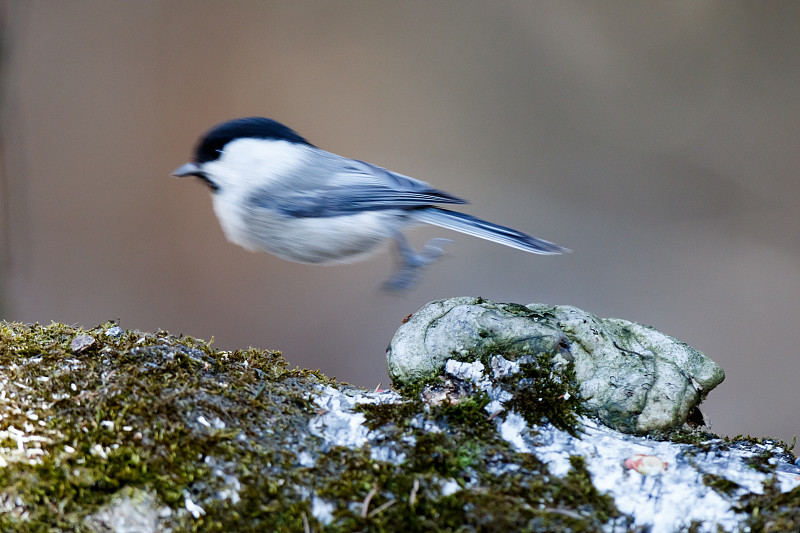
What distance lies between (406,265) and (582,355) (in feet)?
1.20

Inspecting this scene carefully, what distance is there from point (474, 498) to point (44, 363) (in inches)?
25.7

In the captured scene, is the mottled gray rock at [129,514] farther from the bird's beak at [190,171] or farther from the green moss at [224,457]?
the bird's beak at [190,171]

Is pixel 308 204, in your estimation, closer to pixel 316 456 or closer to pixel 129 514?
pixel 316 456

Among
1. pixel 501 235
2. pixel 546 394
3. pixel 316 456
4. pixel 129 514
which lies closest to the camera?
pixel 129 514

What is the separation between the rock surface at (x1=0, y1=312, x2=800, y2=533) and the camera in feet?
2.42

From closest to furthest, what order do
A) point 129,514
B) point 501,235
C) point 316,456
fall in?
point 129,514
point 316,456
point 501,235

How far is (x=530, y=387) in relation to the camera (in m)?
1.02

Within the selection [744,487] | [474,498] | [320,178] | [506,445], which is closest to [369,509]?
[474,498]

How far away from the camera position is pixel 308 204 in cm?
115

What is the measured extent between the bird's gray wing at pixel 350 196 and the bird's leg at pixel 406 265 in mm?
76

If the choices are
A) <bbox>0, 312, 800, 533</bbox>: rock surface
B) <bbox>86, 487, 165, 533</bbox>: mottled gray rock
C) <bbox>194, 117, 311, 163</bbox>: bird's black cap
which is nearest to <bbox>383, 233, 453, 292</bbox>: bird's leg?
<bbox>0, 312, 800, 533</bbox>: rock surface

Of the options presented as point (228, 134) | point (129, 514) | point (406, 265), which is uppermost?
point (228, 134)

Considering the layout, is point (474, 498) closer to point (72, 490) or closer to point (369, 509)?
point (369, 509)

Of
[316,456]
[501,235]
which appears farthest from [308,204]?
[316,456]
